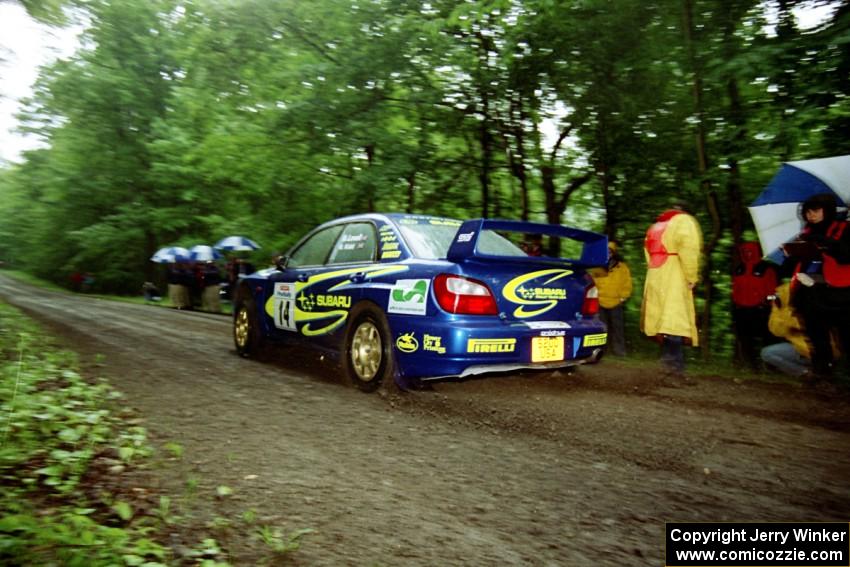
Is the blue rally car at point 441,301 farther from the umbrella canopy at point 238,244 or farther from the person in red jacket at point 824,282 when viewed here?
the umbrella canopy at point 238,244

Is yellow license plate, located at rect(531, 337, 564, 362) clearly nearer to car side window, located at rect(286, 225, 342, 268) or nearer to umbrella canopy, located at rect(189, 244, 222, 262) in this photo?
car side window, located at rect(286, 225, 342, 268)

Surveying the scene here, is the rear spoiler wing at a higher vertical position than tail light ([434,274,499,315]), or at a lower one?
higher

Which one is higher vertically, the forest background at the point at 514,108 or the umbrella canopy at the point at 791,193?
the forest background at the point at 514,108

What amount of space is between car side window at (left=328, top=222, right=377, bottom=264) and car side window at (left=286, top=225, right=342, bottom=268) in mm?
160

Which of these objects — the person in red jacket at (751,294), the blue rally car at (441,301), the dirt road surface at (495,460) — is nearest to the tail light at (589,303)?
the blue rally car at (441,301)

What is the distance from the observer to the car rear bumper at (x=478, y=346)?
14.8 ft

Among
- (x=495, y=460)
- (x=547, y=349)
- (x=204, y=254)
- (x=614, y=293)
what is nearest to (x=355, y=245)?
(x=547, y=349)

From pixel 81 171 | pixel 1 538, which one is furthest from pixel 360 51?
pixel 81 171

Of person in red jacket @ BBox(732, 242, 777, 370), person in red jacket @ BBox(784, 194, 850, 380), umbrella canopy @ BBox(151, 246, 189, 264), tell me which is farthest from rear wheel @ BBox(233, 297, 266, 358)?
umbrella canopy @ BBox(151, 246, 189, 264)

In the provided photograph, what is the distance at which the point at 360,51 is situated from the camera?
10.8 m

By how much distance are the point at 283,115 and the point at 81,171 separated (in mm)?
24173

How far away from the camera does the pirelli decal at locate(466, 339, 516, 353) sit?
449 centimetres

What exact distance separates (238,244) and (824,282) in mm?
14520

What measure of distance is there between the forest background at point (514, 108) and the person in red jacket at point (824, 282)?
5.02 ft
